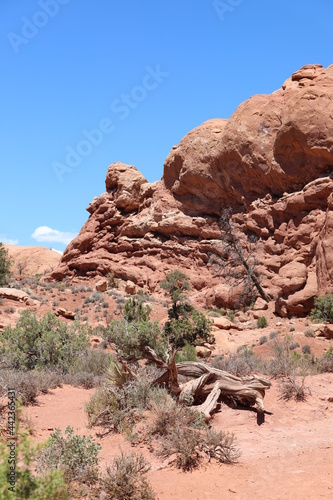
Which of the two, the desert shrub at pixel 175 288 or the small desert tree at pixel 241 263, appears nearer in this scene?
the desert shrub at pixel 175 288

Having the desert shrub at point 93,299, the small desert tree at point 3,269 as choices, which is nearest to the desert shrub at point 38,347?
the desert shrub at point 93,299

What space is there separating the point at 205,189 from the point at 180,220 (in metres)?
2.65

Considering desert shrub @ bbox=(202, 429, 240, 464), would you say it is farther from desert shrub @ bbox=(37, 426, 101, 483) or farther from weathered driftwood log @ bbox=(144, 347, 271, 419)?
desert shrub @ bbox=(37, 426, 101, 483)

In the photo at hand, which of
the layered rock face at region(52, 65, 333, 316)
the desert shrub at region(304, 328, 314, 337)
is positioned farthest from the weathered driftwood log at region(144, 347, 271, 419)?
the layered rock face at region(52, 65, 333, 316)

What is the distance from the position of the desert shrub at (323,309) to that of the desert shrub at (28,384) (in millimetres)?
11664

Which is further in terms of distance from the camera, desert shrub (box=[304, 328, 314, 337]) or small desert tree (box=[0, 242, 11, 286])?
small desert tree (box=[0, 242, 11, 286])

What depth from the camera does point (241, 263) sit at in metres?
23.5

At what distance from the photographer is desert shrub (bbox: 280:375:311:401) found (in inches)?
266

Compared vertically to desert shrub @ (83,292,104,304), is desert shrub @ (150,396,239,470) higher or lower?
lower

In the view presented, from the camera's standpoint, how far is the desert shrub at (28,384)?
6.92 m

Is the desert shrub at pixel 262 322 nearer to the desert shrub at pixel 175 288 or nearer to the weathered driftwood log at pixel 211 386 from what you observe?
the desert shrub at pixel 175 288

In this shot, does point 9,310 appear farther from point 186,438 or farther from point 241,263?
point 186,438

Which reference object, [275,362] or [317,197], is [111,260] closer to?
[317,197]

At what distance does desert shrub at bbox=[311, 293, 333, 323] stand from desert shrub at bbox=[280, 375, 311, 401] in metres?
10.1
